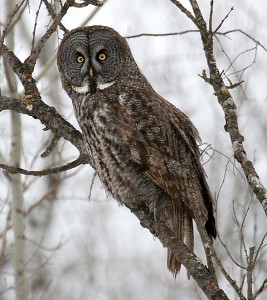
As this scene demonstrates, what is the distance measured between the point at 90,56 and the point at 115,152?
1102mm

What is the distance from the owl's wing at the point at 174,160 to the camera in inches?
172

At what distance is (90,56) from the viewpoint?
5.20 m

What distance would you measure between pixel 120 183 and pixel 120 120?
1.54 ft

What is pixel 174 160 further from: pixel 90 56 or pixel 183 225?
pixel 90 56

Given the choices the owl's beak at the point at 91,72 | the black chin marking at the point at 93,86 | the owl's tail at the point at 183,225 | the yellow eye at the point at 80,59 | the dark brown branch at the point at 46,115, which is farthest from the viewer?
the yellow eye at the point at 80,59

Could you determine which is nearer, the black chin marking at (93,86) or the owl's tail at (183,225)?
the owl's tail at (183,225)

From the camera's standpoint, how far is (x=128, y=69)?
202 inches

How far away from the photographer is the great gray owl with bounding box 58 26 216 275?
4.39m

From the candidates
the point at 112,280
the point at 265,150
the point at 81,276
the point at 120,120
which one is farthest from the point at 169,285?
the point at 120,120

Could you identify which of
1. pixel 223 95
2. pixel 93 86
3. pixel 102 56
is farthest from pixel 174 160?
pixel 102 56

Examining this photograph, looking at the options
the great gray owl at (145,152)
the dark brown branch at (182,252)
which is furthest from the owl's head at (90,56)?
the dark brown branch at (182,252)

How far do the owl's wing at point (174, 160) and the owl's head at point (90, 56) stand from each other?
2.14 feet

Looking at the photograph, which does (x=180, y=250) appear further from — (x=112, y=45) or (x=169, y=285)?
(x=169, y=285)

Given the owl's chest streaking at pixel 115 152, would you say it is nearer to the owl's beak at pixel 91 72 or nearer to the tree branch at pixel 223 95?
the owl's beak at pixel 91 72
